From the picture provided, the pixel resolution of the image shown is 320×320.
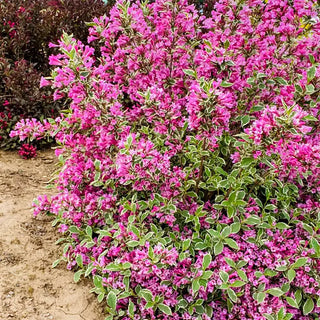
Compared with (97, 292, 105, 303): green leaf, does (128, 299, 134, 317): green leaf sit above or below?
below

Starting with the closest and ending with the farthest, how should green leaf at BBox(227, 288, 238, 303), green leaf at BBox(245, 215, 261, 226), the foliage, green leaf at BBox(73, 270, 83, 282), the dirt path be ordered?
green leaf at BBox(227, 288, 238, 303)
green leaf at BBox(245, 215, 261, 226)
the dirt path
green leaf at BBox(73, 270, 83, 282)
the foliage

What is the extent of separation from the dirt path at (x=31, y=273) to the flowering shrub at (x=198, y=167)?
0.59ft

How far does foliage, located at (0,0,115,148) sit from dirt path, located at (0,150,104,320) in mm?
1104

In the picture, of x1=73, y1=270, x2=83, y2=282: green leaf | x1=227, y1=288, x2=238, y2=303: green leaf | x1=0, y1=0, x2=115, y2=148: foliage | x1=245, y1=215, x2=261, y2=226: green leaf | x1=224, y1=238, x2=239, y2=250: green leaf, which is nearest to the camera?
x1=227, y1=288, x2=238, y2=303: green leaf

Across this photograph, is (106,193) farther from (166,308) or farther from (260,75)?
(260,75)

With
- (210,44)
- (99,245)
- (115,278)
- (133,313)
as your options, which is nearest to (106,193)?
(99,245)

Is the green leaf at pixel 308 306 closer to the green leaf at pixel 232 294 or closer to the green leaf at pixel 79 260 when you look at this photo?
the green leaf at pixel 232 294

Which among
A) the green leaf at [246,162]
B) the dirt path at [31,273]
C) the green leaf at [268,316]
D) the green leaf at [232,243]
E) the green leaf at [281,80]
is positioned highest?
the green leaf at [281,80]

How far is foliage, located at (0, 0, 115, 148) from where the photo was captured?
176 inches

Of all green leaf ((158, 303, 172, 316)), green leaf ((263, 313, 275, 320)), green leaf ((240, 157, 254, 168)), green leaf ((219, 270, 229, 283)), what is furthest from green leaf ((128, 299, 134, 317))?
green leaf ((240, 157, 254, 168))

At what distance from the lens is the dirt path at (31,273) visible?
2.59 metres

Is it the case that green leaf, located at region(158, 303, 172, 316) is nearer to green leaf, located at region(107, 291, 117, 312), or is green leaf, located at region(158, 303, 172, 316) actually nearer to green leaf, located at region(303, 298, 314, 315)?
green leaf, located at region(107, 291, 117, 312)

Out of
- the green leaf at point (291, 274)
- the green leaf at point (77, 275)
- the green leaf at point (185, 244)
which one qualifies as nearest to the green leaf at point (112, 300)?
the green leaf at point (77, 275)

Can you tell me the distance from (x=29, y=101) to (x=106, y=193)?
2.05m
